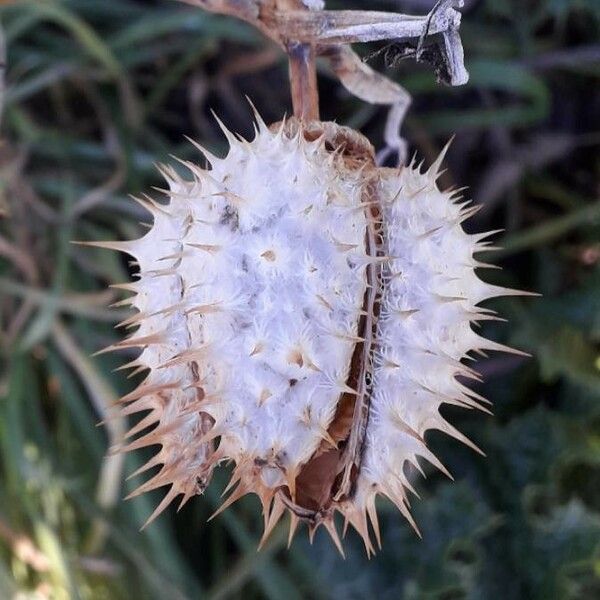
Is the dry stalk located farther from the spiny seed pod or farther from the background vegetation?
the background vegetation

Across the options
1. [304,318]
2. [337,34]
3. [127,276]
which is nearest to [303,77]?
[337,34]

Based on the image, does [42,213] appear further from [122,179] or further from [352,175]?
[352,175]

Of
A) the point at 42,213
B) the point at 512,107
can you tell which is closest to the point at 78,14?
the point at 42,213

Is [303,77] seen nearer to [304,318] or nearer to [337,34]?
[337,34]

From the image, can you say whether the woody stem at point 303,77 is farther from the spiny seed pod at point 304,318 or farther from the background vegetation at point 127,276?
the background vegetation at point 127,276

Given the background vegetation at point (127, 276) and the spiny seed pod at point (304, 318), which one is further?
the background vegetation at point (127, 276)

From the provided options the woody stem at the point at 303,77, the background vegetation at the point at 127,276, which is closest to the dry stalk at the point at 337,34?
the woody stem at the point at 303,77
